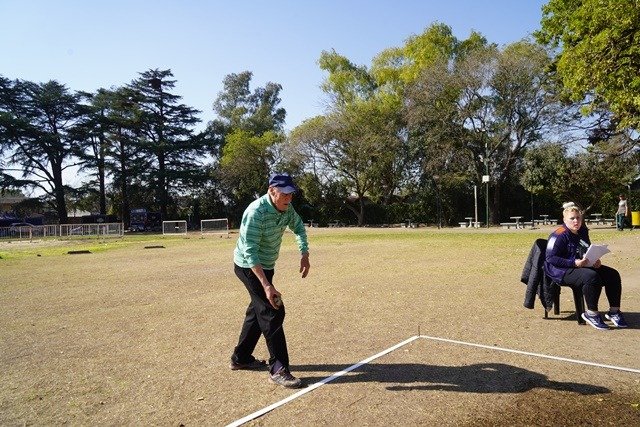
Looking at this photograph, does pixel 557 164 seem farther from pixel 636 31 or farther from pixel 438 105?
pixel 636 31

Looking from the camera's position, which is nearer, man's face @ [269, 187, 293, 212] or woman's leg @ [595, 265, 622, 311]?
man's face @ [269, 187, 293, 212]

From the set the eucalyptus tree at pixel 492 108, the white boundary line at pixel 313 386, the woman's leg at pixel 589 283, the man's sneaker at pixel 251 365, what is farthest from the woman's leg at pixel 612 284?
the eucalyptus tree at pixel 492 108

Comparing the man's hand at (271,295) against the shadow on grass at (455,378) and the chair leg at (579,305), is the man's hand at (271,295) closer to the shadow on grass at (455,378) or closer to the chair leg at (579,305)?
the shadow on grass at (455,378)

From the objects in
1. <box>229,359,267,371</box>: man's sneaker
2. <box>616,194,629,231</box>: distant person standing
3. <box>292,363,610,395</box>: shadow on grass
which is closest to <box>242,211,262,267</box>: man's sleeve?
<box>229,359,267,371</box>: man's sneaker

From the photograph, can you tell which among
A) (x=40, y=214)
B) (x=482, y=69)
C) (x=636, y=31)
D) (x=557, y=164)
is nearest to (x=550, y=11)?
(x=636, y=31)

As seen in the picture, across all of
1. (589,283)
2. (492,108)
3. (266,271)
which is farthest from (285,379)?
(492,108)

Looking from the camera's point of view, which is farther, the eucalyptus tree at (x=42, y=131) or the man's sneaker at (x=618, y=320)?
the eucalyptus tree at (x=42, y=131)

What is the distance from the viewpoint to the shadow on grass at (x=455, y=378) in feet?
12.7

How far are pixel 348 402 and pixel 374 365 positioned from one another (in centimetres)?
88

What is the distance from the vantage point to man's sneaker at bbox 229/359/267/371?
4496 mm

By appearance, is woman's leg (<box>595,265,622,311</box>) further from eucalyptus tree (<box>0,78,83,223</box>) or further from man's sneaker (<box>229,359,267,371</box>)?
eucalyptus tree (<box>0,78,83,223</box>)

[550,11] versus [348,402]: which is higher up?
[550,11]

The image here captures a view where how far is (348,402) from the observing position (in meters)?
3.67

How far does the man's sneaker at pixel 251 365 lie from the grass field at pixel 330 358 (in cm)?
11
